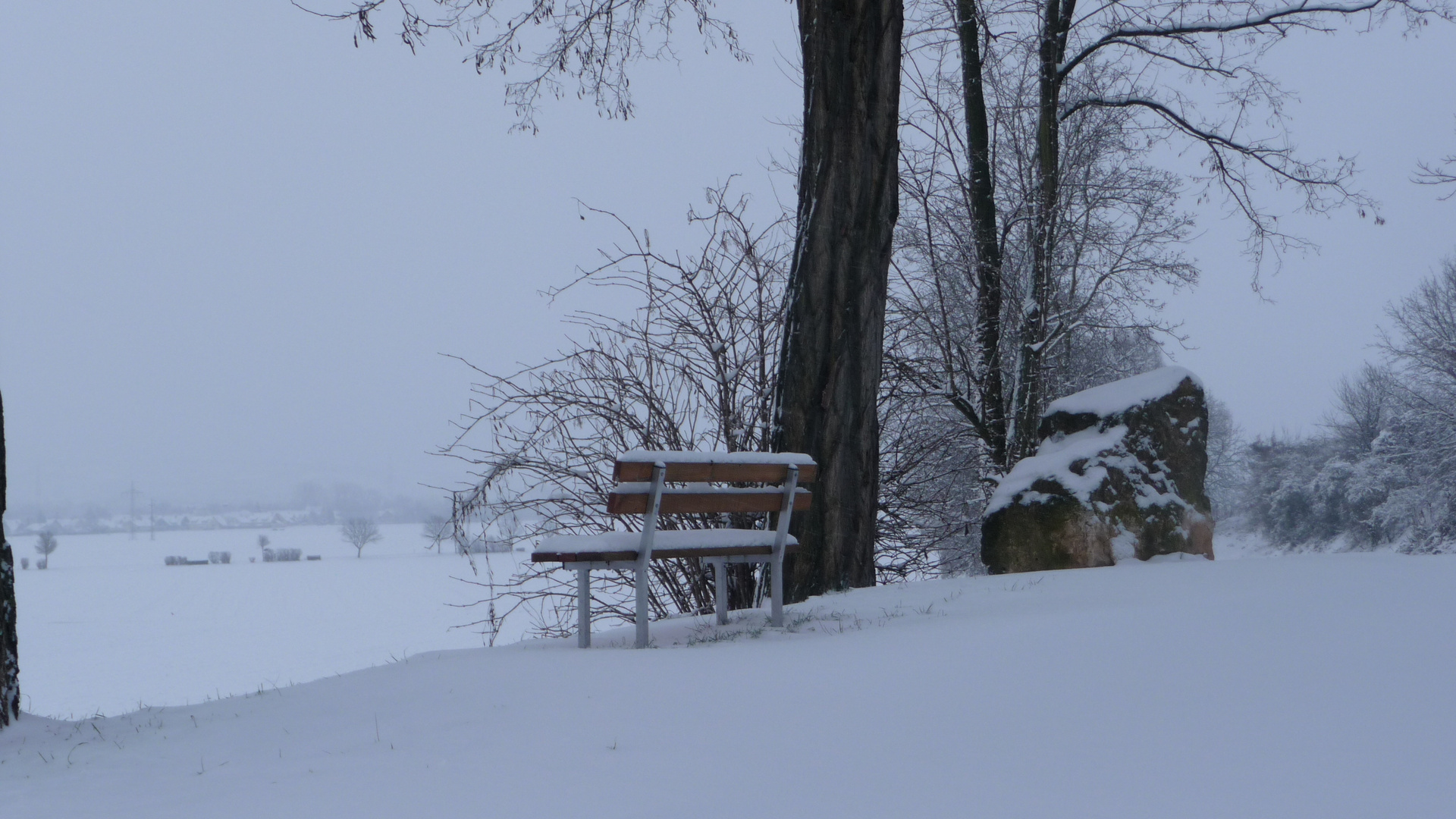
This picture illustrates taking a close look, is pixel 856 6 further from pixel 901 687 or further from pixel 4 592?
pixel 4 592

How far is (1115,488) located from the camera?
6.94 m

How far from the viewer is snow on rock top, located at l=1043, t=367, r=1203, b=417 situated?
7.30 metres

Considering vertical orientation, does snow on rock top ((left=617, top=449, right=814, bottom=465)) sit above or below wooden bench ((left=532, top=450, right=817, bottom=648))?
above

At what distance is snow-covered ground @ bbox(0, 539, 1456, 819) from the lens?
2480 millimetres

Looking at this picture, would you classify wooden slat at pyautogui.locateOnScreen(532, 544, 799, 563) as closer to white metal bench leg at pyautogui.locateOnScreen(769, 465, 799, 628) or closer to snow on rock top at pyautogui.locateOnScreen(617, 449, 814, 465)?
white metal bench leg at pyautogui.locateOnScreen(769, 465, 799, 628)

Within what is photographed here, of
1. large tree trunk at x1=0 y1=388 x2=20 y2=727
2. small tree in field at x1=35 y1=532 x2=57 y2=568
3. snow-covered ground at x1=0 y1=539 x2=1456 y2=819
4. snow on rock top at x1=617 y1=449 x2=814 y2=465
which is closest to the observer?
snow-covered ground at x1=0 y1=539 x2=1456 y2=819

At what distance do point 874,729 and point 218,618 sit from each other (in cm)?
2695

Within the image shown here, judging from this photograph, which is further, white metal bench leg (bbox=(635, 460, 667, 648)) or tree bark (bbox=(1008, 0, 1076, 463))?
tree bark (bbox=(1008, 0, 1076, 463))

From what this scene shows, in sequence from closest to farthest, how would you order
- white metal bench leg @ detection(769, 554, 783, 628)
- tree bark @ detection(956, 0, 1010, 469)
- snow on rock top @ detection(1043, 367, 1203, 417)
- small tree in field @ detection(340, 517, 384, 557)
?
white metal bench leg @ detection(769, 554, 783, 628)
snow on rock top @ detection(1043, 367, 1203, 417)
tree bark @ detection(956, 0, 1010, 469)
small tree in field @ detection(340, 517, 384, 557)

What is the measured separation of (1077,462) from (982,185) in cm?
398

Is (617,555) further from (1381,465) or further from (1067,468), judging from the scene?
(1381,465)

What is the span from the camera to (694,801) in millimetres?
2506

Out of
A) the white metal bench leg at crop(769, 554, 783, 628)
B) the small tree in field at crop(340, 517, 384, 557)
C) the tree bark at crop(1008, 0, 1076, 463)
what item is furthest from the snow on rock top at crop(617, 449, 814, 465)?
the small tree in field at crop(340, 517, 384, 557)

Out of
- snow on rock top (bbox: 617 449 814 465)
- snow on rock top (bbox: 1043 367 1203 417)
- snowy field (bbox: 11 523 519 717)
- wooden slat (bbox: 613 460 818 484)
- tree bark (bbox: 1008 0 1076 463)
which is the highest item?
tree bark (bbox: 1008 0 1076 463)
